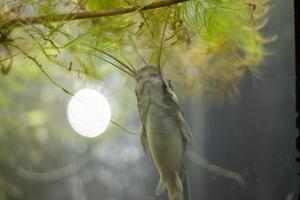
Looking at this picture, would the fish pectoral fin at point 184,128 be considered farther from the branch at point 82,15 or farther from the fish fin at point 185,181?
the branch at point 82,15

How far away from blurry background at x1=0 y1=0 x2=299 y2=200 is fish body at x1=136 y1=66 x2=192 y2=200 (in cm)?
2

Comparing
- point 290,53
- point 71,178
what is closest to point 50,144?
point 71,178

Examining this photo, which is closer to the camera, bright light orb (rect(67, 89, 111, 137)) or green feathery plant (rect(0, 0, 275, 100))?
green feathery plant (rect(0, 0, 275, 100))

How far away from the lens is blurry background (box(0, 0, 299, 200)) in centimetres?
92

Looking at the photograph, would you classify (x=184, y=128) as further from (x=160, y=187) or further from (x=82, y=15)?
(x=82, y=15)

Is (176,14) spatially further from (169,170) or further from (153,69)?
(169,170)

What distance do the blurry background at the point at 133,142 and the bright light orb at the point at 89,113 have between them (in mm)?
13

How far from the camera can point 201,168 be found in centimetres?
97

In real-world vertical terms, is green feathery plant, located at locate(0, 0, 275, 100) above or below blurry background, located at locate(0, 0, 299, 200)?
above

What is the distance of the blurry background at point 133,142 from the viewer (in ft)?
3.01

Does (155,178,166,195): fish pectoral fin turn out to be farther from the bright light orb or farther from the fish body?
the bright light orb

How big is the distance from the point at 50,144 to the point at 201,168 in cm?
35

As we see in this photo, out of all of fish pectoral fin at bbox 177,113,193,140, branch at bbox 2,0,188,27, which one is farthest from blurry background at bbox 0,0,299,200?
branch at bbox 2,0,188,27

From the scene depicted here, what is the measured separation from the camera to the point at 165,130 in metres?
0.94
